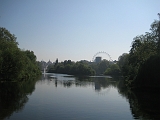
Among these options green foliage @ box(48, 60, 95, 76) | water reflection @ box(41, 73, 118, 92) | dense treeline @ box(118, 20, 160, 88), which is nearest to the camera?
dense treeline @ box(118, 20, 160, 88)

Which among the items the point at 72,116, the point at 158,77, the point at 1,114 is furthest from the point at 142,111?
the point at 158,77

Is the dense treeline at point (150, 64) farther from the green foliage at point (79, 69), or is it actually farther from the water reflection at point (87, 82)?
the green foliage at point (79, 69)

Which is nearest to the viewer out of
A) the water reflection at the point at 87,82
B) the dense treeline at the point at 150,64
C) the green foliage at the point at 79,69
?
the dense treeline at the point at 150,64

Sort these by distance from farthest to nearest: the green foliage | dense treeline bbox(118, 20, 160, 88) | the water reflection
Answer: the green foliage
the water reflection
dense treeline bbox(118, 20, 160, 88)

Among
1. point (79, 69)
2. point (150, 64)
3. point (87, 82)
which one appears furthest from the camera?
point (79, 69)

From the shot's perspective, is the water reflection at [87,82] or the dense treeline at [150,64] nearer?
→ the dense treeline at [150,64]

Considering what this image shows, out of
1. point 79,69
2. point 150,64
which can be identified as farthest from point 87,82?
point 79,69

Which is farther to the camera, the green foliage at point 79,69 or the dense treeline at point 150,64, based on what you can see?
the green foliage at point 79,69

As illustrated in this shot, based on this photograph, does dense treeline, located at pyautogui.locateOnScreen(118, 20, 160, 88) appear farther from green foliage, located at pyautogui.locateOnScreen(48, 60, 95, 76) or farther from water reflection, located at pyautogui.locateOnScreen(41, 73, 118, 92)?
green foliage, located at pyautogui.locateOnScreen(48, 60, 95, 76)

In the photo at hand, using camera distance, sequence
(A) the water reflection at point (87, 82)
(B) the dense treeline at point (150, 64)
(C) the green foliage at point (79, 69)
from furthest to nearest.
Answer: (C) the green foliage at point (79, 69)
(A) the water reflection at point (87, 82)
(B) the dense treeline at point (150, 64)

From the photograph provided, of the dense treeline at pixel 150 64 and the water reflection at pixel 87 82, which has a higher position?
the dense treeline at pixel 150 64

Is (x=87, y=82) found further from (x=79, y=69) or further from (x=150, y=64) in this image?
(x=79, y=69)

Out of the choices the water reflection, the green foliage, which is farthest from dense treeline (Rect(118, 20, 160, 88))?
the green foliage

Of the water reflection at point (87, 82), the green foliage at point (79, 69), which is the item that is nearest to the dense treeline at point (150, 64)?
the water reflection at point (87, 82)
